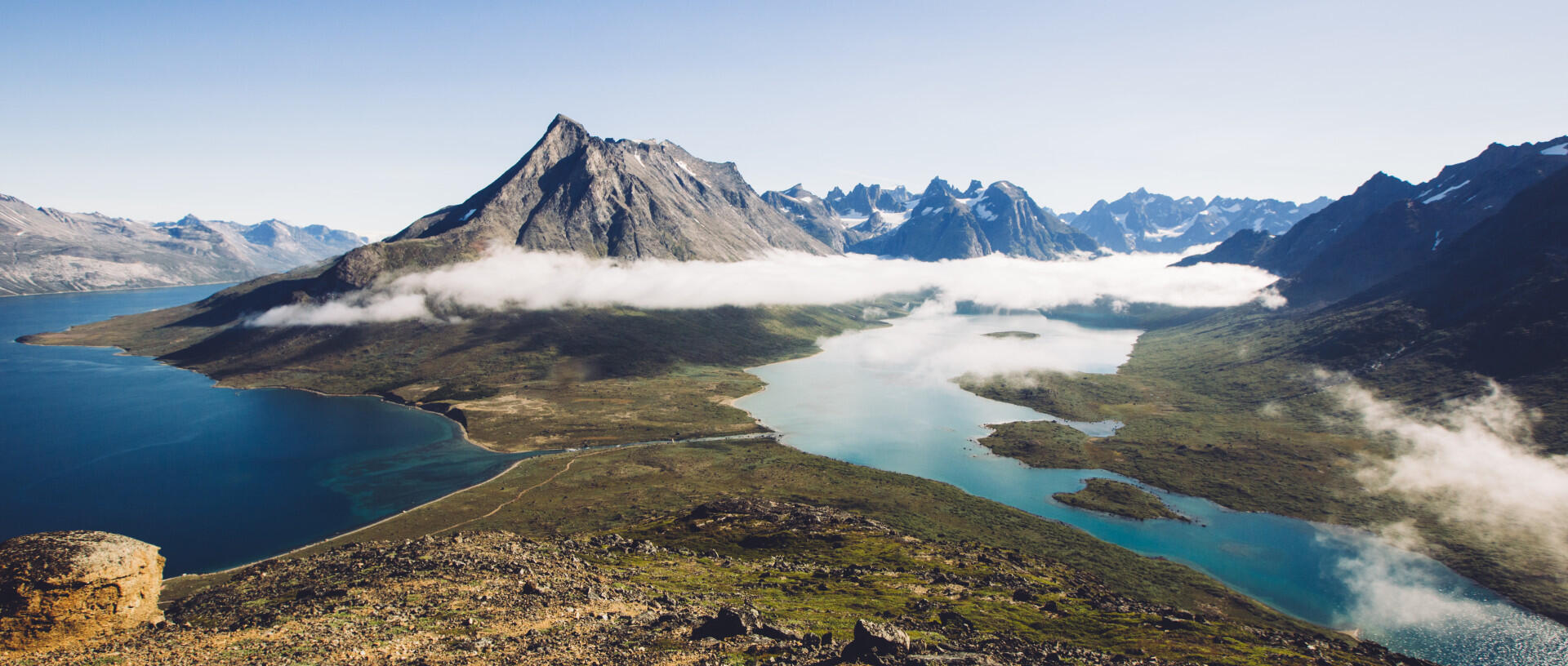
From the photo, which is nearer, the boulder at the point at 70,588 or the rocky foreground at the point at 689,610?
the boulder at the point at 70,588

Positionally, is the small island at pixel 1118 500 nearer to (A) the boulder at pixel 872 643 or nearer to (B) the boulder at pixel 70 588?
(A) the boulder at pixel 872 643

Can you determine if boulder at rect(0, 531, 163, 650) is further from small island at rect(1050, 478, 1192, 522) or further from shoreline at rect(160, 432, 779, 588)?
small island at rect(1050, 478, 1192, 522)

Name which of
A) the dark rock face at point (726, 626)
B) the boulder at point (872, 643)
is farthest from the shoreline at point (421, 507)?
the boulder at point (872, 643)

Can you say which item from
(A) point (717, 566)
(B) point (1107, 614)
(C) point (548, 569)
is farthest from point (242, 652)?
(B) point (1107, 614)

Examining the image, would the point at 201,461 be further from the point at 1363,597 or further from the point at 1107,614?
the point at 1363,597

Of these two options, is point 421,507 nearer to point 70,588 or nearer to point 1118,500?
point 70,588

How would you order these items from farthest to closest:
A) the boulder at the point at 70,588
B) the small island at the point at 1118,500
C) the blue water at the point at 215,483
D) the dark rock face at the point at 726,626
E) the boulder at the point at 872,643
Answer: the small island at the point at 1118,500, the blue water at the point at 215,483, the dark rock face at the point at 726,626, the boulder at the point at 872,643, the boulder at the point at 70,588
